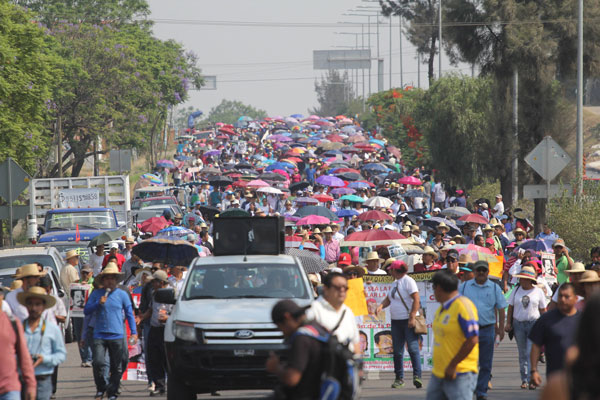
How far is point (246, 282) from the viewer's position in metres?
12.1

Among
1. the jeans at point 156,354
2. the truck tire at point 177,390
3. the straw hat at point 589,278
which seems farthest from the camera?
the jeans at point 156,354

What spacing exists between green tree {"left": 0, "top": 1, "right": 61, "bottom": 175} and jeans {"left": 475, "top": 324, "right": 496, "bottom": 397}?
25.5 metres

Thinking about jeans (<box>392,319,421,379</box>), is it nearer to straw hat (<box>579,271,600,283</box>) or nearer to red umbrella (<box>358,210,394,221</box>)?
straw hat (<box>579,271,600,283</box>)

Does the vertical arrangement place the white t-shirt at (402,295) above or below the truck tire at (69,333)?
above

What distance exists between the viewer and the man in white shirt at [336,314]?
8203 millimetres

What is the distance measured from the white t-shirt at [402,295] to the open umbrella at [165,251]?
460cm

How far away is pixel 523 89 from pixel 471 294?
2507 centimetres

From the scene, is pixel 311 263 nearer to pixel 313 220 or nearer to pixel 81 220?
pixel 313 220

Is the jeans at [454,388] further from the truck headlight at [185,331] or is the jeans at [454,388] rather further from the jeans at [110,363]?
the jeans at [110,363]

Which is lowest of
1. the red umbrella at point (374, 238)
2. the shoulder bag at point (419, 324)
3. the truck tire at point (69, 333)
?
the truck tire at point (69, 333)

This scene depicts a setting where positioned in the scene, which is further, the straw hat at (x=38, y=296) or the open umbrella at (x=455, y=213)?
the open umbrella at (x=455, y=213)

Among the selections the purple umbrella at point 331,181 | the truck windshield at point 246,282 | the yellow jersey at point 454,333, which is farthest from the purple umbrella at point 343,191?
the yellow jersey at point 454,333

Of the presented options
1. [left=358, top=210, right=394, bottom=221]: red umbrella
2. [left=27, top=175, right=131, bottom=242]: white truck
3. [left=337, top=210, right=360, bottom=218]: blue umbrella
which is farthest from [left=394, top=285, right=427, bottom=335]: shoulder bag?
[left=27, top=175, right=131, bottom=242]: white truck

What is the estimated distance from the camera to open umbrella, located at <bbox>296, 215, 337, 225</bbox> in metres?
26.8
